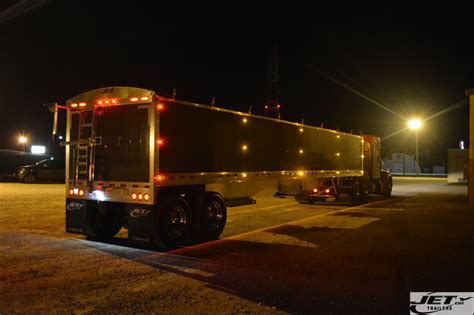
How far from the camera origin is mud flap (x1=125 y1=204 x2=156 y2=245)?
9.86 metres

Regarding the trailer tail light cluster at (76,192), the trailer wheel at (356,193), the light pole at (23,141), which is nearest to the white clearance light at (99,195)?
the trailer tail light cluster at (76,192)

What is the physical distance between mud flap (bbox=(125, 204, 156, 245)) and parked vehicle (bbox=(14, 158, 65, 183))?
22901mm

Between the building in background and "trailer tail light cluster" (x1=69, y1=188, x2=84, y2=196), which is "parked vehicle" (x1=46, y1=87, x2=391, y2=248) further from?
the building in background

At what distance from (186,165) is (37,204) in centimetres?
951

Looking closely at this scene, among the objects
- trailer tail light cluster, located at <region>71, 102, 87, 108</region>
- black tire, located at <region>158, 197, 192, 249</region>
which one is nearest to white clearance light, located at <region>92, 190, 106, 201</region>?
black tire, located at <region>158, 197, 192, 249</region>

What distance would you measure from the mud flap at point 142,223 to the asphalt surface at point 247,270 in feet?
0.99

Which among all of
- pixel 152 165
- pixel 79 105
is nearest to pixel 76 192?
pixel 79 105

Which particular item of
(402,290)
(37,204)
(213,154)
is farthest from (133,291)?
(37,204)

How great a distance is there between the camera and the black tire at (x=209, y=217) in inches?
432

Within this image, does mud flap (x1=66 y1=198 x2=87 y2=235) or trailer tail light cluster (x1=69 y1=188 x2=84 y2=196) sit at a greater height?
trailer tail light cluster (x1=69 y1=188 x2=84 y2=196)

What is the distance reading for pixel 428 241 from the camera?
35.9 ft

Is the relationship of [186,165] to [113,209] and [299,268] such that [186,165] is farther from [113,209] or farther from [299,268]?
[299,268]

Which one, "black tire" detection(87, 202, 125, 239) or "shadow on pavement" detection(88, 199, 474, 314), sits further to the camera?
"black tire" detection(87, 202, 125, 239)

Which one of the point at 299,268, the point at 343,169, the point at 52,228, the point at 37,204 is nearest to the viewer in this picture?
the point at 299,268
